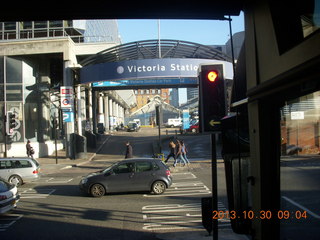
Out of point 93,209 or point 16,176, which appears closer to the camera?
point 93,209

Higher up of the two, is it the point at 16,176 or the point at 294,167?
the point at 294,167

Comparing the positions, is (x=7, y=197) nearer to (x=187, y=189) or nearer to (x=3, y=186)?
(x=3, y=186)

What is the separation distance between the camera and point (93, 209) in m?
10.2

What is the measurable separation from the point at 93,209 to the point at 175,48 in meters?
18.0

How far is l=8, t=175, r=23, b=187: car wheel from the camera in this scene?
15234 millimetres

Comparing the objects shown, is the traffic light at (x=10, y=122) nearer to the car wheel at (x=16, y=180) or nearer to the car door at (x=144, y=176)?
the car wheel at (x=16, y=180)

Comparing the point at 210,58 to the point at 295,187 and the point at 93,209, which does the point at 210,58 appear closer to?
the point at 93,209

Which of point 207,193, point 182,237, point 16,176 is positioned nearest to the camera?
point 182,237

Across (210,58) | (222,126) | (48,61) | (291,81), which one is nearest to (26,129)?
(48,61)

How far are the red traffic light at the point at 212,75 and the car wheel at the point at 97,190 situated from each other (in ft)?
26.4

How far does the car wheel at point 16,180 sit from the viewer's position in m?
15.2

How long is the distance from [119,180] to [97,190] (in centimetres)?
89

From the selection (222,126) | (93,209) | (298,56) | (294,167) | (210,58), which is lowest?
(93,209)

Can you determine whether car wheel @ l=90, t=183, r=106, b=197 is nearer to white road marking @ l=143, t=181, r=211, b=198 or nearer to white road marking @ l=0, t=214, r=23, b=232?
white road marking @ l=143, t=181, r=211, b=198
